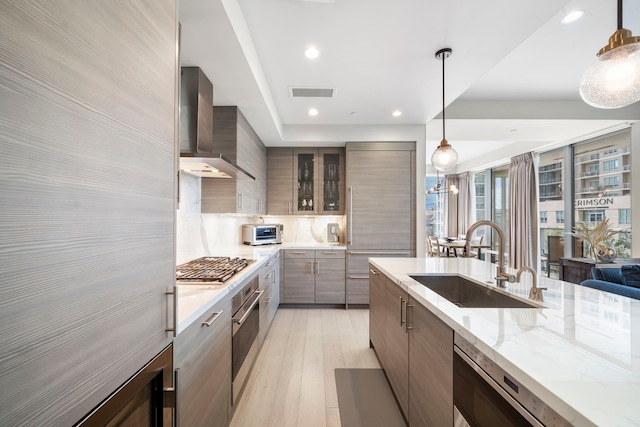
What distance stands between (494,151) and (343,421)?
21.7 ft

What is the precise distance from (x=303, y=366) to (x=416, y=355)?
131cm

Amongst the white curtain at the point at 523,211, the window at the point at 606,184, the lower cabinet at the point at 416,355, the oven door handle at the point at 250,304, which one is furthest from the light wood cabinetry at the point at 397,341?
the white curtain at the point at 523,211

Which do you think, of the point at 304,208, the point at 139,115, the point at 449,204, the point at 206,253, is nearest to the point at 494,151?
the point at 449,204

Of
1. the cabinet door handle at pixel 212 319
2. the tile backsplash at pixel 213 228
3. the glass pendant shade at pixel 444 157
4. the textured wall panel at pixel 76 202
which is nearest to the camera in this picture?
the textured wall panel at pixel 76 202

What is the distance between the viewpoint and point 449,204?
27.7 ft

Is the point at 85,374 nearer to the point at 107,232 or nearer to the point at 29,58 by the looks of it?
the point at 107,232

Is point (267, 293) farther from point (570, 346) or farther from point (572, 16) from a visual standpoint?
point (572, 16)

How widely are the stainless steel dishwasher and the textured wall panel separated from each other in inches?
39.6

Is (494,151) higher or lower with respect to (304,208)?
higher

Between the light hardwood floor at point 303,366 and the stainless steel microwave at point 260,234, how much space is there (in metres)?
1.01

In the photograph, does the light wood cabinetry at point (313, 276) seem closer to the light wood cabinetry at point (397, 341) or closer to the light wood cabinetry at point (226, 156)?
the light wood cabinetry at point (226, 156)

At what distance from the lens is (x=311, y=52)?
225 centimetres

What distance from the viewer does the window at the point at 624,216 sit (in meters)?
3.88

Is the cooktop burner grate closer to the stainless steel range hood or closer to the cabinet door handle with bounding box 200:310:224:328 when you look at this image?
the cabinet door handle with bounding box 200:310:224:328
